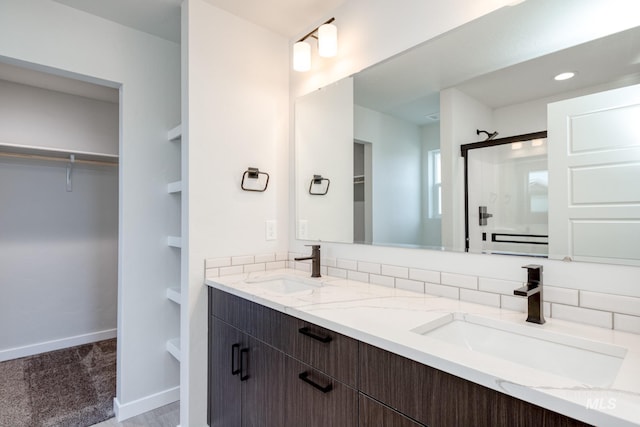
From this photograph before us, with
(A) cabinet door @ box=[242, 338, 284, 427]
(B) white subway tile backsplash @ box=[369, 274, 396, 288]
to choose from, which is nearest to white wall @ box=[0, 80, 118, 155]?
(A) cabinet door @ box=[242, 338, 284, 427]

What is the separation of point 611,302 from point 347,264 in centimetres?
110

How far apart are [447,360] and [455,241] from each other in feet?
2.29

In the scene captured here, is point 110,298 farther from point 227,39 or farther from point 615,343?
point 615,343

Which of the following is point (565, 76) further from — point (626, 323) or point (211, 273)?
point (211, 273)

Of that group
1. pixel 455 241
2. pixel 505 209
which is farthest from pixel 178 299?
pixel 505 209

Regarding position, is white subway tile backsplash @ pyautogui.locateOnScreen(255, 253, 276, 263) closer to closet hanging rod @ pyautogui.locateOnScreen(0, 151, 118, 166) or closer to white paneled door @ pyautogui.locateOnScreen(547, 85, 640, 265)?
white paneled door @ pyautogui.locateOnScreen(547, 85, 640, 265)

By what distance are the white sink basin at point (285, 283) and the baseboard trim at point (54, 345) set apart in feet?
8.05

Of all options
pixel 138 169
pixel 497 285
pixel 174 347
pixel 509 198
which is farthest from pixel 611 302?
pixel 138 169

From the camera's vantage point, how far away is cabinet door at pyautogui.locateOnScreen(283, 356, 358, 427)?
1.03 m

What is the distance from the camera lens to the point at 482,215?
1.32m

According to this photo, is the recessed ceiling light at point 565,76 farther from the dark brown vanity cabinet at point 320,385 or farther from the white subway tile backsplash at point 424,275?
the dark brown vanity cabinet at point 320,385

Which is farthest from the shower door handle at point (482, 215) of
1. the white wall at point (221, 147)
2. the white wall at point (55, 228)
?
the white wall at point (55, 228)

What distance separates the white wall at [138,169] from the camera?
192cm

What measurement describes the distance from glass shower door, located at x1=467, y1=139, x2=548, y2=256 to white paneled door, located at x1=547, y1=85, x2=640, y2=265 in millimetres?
36
